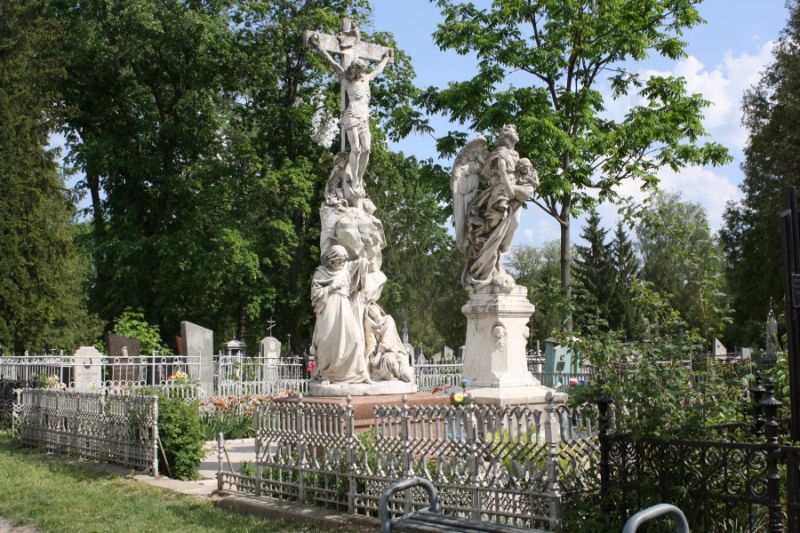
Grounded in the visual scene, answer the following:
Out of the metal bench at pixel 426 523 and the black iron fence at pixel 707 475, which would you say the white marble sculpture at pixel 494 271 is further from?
the metal bench at pixel 426 523

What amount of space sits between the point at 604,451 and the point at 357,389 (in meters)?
4.58

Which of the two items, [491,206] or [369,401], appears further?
[491,206]

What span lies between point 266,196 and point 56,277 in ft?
27.0

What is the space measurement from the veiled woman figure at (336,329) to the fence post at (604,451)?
15.4 ft

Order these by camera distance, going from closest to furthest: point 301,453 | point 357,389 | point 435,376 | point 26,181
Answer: point 301,453 < point 357,389 < point 435,376 < point 26,181

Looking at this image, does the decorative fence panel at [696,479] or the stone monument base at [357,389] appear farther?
the stone monument base at [357,389]

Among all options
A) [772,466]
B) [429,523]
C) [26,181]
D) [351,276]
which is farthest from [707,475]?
[26,181]

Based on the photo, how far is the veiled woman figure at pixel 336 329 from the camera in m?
10.1

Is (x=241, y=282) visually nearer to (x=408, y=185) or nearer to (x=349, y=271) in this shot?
(x=408, y=185)

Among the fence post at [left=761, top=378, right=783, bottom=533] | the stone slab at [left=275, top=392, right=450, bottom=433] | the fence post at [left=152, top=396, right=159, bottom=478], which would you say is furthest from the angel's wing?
the fence post at [left=761, top=378, right=783, bottom=533]

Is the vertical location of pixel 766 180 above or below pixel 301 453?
above

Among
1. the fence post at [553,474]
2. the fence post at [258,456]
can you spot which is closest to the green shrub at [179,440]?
the fence post at [258,456]

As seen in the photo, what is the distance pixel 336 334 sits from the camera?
10109 millimetres

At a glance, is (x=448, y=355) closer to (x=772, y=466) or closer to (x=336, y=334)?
(x=336, y=334)
